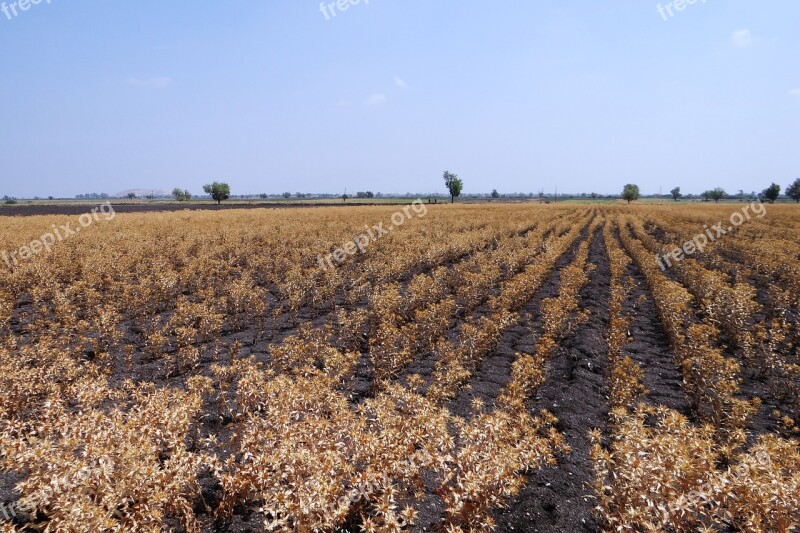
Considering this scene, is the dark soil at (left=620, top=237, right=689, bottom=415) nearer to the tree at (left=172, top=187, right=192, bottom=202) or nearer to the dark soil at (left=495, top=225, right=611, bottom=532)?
the dark soil at (left=495, top=225, right=611, bottom=532)

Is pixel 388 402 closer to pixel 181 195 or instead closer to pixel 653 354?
pixel 653 354

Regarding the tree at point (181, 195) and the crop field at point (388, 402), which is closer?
the crop field at point (388, 402)

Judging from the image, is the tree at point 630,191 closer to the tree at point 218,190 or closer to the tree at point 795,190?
the tree at point 795,190

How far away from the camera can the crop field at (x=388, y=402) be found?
3.33 metres

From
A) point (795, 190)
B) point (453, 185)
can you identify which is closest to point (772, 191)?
point (795, 190)

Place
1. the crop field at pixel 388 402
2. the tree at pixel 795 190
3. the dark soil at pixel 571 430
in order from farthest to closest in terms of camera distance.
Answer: the tree at pixel 795 190
the dark soil at pixel 571 430
the crop field at pixel 388 402

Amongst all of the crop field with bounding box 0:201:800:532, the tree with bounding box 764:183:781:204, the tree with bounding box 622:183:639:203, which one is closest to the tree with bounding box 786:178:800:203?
the tree with bounding box 764:183:781:204

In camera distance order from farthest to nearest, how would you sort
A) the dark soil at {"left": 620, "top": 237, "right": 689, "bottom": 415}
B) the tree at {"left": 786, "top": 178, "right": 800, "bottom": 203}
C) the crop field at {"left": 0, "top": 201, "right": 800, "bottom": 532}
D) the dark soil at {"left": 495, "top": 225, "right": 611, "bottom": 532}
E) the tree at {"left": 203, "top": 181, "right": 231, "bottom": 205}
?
the tree at {"left": 786, "top": 178, "right": 800, "bottom": 203}
the tree at {"left": 203, "top": 181, "right": 231, "bottom": 205}
the dark soil at {"left": 620, "top": 237, "right": 689, "bottom": 415}
the dark soil at {"left": 495, "top": 225, "right": 611, "bottom": 532}
the crop field at {"left": 0, "top": 201, "right": 800, "bottom": 532}

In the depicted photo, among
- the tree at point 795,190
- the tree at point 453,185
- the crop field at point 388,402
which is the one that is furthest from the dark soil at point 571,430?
the tree at point 795,190

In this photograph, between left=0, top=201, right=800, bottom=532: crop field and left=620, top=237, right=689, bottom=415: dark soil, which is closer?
left=0, top=201, right=800, bottom=532: crop field

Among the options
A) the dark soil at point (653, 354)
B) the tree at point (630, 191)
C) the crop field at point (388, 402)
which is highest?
the tree at point (630, 191)

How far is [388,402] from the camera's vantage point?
4.62 meters

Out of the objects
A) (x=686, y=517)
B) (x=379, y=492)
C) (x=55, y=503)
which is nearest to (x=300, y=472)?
(x=379, y=492)

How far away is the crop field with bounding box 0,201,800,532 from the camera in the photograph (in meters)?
3.33
